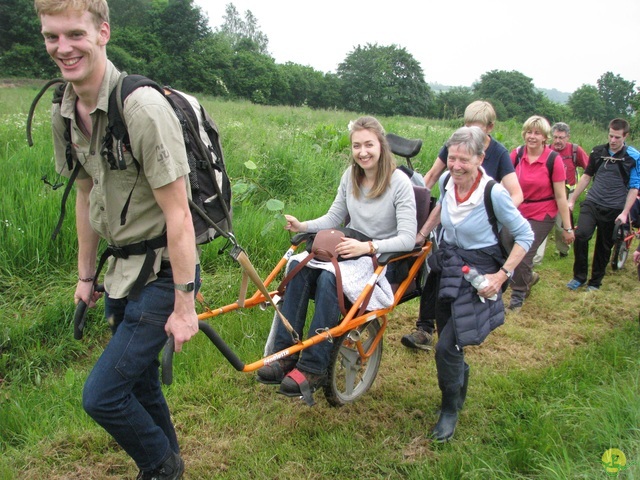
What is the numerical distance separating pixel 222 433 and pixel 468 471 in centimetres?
157

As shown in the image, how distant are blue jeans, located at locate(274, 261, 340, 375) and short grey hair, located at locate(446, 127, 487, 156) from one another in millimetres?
1171

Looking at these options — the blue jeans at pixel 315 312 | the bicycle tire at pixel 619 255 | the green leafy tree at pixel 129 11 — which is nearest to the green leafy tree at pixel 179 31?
the green leafy tree at pixel 129 11

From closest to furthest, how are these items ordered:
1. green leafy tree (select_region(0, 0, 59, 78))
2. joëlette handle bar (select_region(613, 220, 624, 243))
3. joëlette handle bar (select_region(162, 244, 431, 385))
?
joëlette handle bar (select_region(162, 244, 431, 385)) < joëlette handle bar (select_region(613, 220, 624, 243)) < green leafy tree (select_region(0, 0, 59, 78))

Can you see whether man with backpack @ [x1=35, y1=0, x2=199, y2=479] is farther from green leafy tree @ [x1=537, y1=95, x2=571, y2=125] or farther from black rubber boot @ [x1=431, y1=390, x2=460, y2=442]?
green leafy tree @ [x1=537, y1=95, x2=571, y2=125]

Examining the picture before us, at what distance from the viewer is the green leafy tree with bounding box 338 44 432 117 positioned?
66625mm

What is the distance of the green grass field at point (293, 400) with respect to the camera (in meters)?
3.04

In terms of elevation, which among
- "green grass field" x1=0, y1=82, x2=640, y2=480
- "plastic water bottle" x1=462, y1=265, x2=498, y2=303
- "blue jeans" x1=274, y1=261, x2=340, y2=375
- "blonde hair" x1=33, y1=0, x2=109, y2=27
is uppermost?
"blonde hair" x1=33, y1=0, x2=109, y2=27

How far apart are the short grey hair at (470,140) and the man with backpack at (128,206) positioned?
6.02 feet

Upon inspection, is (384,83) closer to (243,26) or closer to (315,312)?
(243,26)

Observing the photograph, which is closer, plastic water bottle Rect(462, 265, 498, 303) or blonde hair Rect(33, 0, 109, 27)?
blonde hair Rect(33, 0, 109, 27)

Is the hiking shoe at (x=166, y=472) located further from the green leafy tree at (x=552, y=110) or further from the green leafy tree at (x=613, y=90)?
the green leafy tree at (x=613, y=90)

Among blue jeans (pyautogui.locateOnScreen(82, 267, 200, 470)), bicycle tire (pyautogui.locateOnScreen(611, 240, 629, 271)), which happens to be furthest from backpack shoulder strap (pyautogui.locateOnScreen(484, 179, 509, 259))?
bicycle tire (pyautogui.locateOnScreen(611, 240, 629, 271))

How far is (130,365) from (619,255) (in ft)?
23.4

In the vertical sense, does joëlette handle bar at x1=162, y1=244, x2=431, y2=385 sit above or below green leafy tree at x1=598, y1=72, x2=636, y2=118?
below
